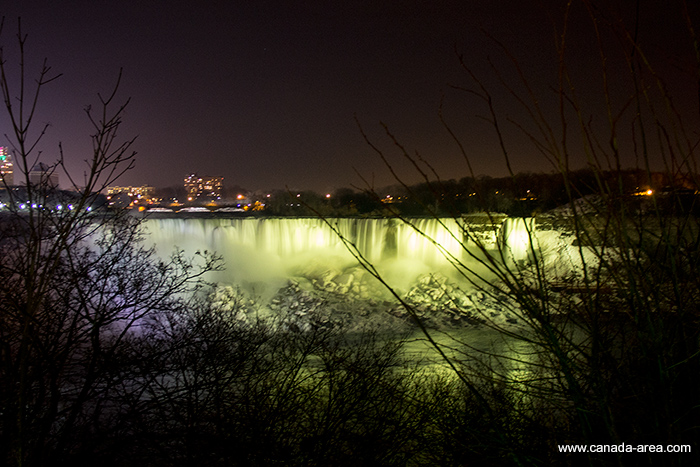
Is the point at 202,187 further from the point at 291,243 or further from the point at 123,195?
the point at 123,195

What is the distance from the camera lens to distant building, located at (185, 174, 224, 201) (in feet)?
197

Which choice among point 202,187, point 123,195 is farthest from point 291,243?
point 202,187

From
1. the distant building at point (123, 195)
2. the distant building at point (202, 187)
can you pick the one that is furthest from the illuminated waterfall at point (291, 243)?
the distant building at point (202, 187)

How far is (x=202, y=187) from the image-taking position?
6284 cm

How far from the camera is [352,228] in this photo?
27125 millimetres

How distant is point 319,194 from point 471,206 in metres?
15.9

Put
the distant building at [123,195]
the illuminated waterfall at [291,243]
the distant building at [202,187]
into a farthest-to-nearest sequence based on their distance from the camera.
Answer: the distant building at [202,187], the illuminated waterfall at [291,243], the distant building at [123,195]

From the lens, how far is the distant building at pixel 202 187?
59.9 metres

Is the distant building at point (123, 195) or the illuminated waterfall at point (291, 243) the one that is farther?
the illuminated waterfall at point (291, 243)

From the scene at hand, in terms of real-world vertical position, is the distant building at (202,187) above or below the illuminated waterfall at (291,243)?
above

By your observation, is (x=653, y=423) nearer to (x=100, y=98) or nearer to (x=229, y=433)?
(x=100, y=98)

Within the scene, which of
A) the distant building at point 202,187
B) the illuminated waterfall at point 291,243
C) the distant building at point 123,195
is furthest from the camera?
the distant building at point 202,187

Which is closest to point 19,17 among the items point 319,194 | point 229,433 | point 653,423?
point 653,423

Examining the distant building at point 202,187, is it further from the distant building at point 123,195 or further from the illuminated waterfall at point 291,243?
the distant building at point 123,195
